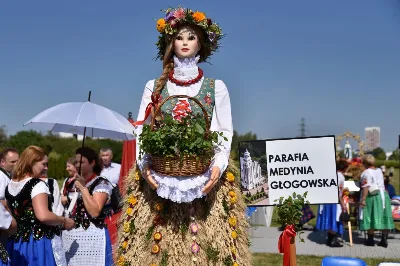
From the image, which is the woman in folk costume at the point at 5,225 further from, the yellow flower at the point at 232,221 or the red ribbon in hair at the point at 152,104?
the yellow flower at the point at 232,221

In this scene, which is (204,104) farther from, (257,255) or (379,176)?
(379,176)

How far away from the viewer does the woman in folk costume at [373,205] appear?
11.0 meters

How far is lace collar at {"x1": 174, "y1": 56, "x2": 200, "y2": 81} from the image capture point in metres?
4.02

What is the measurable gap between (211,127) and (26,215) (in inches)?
70.7

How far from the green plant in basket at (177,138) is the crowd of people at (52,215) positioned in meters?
1.26

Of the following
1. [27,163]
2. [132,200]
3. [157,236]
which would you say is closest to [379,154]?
[27,163]

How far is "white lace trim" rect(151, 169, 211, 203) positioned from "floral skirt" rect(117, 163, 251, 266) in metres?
0.19

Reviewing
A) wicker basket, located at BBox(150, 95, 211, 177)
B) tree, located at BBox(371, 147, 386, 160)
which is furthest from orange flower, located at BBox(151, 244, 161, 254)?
tree, located at BBox(371, 147, 386, 160)

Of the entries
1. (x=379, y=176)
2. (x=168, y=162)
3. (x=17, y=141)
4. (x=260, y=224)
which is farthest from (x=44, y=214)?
(x=17, y=141)

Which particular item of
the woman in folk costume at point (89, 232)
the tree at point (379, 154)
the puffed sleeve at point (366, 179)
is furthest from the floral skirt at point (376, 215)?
the tree at point (379, 154)

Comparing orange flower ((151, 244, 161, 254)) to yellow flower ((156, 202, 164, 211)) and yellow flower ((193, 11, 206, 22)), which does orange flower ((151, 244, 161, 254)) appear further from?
yellow flower ((193, 11, 206, 22))

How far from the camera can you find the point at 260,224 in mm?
13641

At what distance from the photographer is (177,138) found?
3355 millimetres

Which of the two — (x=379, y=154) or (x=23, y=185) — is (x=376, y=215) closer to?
(x=23, y=185)
